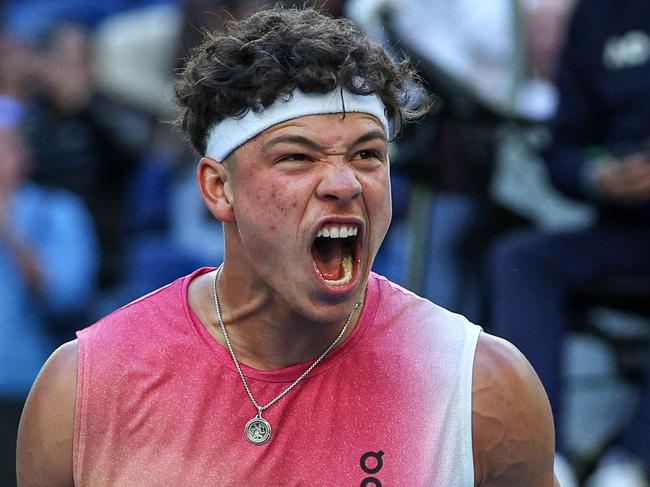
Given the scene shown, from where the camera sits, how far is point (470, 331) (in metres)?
2.78

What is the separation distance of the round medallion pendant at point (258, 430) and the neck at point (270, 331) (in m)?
0.14

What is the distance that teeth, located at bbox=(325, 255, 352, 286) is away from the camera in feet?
8.58

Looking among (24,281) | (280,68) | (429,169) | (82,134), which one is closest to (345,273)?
(280,68)

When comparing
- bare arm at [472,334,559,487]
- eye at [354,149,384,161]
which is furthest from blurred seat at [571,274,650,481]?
eye at [354,149,384,161]

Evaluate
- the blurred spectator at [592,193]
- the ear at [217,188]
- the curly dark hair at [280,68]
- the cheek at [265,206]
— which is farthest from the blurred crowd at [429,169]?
the cheek at [265,206]

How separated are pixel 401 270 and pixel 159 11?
2.00 meters

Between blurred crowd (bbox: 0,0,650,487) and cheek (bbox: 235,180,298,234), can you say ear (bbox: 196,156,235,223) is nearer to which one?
cheek (bbox: 235,180,298,234)

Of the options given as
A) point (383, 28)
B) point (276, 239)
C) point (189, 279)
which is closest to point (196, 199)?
point (383, 28)

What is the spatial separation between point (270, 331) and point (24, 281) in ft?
9.48

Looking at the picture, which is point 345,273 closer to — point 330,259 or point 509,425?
point 330,259

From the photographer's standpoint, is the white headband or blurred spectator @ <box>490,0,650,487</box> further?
blurred spectator @ <box>490,0,650,487</box>

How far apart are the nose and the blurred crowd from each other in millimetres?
1394

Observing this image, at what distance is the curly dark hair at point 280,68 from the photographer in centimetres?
262

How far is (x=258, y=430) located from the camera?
266 cm
